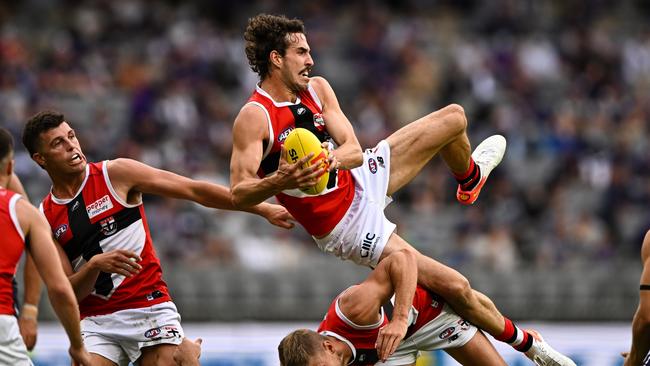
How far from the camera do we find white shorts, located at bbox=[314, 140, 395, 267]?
25.7 feet

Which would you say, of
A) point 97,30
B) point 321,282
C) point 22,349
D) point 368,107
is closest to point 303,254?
point 321,282

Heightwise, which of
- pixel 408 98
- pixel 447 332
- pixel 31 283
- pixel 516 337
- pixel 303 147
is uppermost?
pixel 303 147

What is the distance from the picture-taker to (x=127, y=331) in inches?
309

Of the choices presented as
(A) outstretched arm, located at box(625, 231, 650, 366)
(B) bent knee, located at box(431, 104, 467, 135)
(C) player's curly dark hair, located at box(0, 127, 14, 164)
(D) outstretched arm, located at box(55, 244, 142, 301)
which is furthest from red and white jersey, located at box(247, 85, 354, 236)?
(A) outstretched arm, located at box(625, 231, 650, 366)

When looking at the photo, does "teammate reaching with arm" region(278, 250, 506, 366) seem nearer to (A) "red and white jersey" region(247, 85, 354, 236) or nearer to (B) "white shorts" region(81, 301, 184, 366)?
(A) "red and white jersey" region(247, 85, 354, 236)

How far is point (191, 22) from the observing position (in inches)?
764

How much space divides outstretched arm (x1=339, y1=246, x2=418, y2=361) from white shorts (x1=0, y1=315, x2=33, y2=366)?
6.63 feet

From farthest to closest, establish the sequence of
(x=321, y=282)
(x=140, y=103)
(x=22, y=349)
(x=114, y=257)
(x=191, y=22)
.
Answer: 1. (x=191, y=22)
2. (x=140, y=103)
3. (x=321, y=282)
4. (x=114, y=257)
5. (x=22, y=349)

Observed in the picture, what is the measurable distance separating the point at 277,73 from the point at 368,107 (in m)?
10.0

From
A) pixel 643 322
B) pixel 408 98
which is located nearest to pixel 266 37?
pixel 643 322

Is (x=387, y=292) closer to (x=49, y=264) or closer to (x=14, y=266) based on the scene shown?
(x=49, y=264)

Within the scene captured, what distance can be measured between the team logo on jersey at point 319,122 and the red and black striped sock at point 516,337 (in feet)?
5.94

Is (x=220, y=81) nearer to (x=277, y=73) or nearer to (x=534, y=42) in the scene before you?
(x=534, y=42)

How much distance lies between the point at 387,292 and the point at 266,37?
1.89 meters
